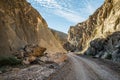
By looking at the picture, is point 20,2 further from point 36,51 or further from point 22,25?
point 36,51

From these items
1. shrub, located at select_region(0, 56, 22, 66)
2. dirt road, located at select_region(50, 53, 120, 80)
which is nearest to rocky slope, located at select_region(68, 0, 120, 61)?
dirt road, located at select_region(50, 53, 120, 80)

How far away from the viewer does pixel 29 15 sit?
51.8 metres

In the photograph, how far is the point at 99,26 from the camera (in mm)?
90562

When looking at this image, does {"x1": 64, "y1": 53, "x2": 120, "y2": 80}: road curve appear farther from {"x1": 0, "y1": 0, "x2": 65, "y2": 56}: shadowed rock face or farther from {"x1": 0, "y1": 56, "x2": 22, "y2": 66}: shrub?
{"x1": 0, "y1": 0, "x2": 65, "y2": 56}: shadowed rock face

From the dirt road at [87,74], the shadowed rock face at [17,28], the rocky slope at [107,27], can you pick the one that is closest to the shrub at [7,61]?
the shadowed rock face at [17,28]

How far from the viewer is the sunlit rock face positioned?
65.4 meters

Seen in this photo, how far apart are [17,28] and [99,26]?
5662 cm

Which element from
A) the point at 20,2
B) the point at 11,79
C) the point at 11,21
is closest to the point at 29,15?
the point at 20,2

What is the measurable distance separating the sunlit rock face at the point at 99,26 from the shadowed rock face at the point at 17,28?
1999cm

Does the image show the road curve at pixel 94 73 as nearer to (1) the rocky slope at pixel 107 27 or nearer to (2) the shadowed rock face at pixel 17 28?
(2) the shadowed rock face at pixel 17 28

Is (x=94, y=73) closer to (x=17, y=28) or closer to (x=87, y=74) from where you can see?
(x=87, y=74)

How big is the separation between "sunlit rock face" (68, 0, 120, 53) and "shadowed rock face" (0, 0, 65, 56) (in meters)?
20.0

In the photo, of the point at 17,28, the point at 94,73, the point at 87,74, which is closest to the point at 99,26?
the point at 17,28

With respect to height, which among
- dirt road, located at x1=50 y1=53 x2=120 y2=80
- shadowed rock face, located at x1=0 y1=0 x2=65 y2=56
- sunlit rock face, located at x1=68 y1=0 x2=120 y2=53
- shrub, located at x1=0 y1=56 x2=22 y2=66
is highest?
sunlit rock face, located at x1=68 y1=0 x2=120 y2=53
